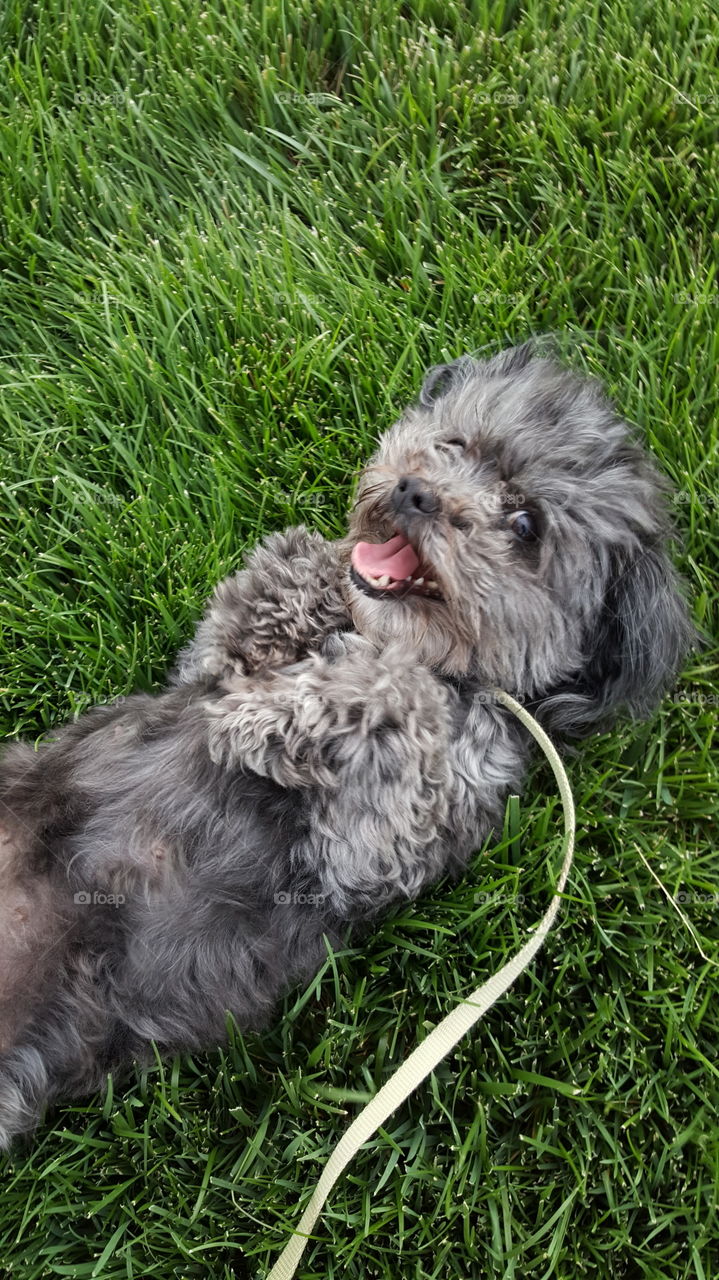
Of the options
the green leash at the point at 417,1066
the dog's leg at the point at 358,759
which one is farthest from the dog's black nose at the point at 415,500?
the green leash at the point at 417,1066

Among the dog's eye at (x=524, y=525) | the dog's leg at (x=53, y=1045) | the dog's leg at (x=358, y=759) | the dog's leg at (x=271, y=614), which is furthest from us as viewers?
the dog's leg at (x=271, y=614)

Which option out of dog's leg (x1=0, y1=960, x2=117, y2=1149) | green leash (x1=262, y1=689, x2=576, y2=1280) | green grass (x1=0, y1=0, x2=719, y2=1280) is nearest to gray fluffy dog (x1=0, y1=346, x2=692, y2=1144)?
dog's leg (x1=0, y1=960, x2=117, y2=1149)

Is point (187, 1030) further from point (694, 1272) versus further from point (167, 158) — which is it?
point (167, 158)

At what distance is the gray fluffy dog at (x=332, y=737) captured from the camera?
2799 millimetres

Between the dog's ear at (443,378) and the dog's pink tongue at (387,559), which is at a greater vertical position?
the dog's ear at (443,378)

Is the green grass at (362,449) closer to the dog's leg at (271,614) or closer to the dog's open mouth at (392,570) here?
the dog's leg at (271,614)

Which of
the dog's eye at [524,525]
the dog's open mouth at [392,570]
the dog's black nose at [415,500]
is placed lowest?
the dog's open mouth at [392,570]

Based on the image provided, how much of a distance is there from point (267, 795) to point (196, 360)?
6.62 feet

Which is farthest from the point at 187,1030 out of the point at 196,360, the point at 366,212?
the point at 366,212

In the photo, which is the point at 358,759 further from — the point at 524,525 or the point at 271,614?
the point at 524,525

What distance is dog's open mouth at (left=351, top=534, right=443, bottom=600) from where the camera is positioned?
3043mm

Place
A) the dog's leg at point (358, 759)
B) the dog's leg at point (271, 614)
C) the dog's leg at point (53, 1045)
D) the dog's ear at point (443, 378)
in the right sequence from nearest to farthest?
the dog's leg at point (53, 1045) → the dog's leg at point (358, 759) → the dog's leg at point (271, 614) → the dog's ear at point (443, 378)

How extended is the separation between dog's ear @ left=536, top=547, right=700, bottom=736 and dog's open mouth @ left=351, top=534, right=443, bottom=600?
1.84 ft

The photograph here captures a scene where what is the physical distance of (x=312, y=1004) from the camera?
3.39m
